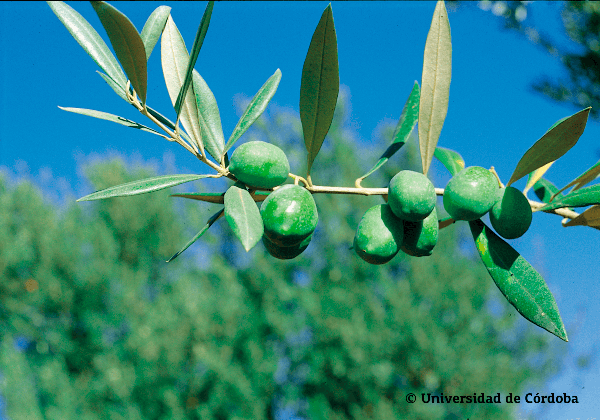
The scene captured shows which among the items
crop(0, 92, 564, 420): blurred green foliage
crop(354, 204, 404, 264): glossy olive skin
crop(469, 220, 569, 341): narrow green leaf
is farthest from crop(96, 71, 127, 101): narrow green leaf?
crop(0, 92, 564, 420): blurred green foliage

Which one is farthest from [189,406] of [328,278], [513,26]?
[513,26]

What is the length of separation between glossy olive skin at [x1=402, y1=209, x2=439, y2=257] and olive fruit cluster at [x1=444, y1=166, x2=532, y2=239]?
1.5 inches

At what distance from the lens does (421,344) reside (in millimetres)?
8266

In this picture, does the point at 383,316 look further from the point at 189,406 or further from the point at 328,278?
the point at 189,406

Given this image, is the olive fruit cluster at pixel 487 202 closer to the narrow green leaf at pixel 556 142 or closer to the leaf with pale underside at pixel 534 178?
the narrow green leaf at pixel 556 142

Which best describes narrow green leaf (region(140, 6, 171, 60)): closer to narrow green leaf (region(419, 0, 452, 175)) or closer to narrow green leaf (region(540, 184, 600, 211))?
narrow green leaf (region(419, 0, 452, 175))

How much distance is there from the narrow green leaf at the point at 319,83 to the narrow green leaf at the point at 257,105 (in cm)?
7

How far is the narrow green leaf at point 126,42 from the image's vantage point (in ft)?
1.46

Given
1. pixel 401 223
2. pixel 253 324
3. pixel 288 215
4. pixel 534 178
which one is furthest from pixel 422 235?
pixel 253 324

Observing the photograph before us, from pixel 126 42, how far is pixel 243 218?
0.25 metres

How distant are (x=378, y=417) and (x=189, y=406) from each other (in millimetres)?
4521

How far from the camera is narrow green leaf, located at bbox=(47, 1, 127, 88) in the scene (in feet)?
1.74

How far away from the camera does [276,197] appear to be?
0.51 meters

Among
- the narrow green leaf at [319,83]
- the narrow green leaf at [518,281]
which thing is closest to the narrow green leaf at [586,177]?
the narrow green leaf at [518,281]
